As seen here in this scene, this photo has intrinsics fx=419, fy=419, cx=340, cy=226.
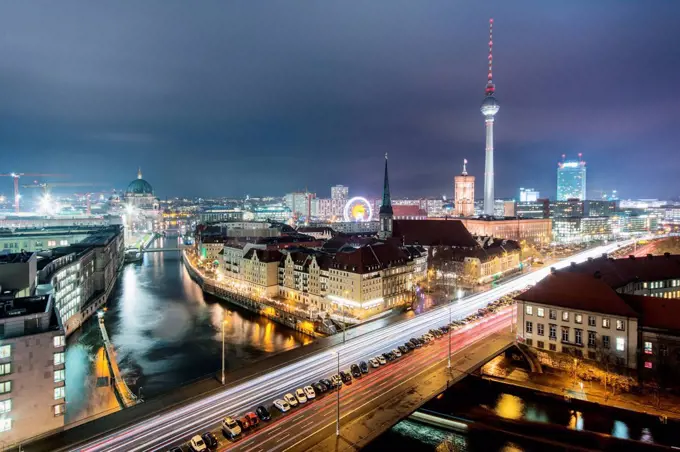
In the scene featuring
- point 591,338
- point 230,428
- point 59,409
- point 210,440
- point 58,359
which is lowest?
point 59,409

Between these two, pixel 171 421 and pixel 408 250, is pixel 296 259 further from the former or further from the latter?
pixel 171 421

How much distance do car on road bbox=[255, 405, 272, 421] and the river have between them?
9156mm

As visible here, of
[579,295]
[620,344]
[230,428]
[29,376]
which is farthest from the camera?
[579,295]

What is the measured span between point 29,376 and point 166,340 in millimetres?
17451

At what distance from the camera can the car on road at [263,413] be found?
16141 mm

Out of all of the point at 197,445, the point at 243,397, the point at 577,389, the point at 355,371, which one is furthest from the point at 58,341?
the point at 577,389

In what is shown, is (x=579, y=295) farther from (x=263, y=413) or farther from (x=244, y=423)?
(x=244, y=423)

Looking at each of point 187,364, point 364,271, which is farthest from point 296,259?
point 187,364

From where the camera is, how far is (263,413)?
53.3 feet

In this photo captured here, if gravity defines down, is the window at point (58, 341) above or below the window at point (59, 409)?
above

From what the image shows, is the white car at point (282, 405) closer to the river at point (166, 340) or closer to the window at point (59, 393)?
the river at point (166, 340)

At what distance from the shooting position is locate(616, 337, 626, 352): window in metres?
22.7

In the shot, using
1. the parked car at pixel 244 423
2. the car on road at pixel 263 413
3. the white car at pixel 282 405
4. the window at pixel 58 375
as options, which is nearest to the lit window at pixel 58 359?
the window at pixel 58 375

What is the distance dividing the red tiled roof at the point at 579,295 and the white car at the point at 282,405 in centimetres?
1646
